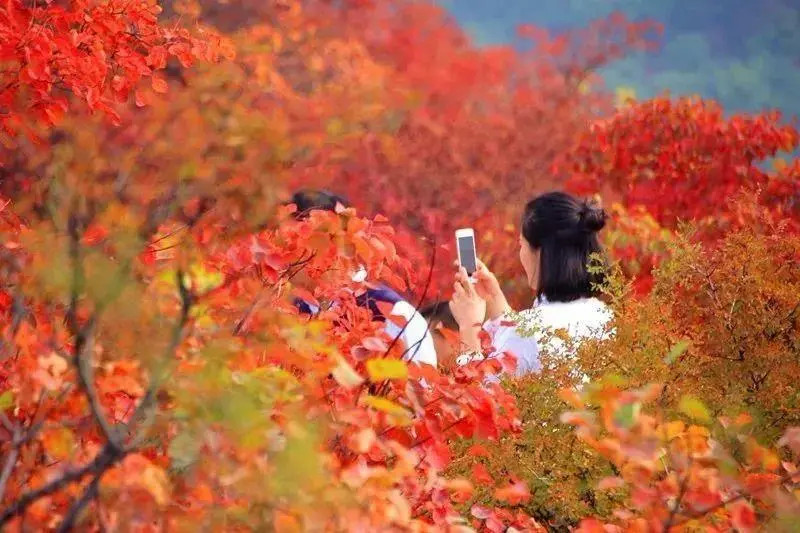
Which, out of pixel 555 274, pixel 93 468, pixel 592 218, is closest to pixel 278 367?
pixel 93 468

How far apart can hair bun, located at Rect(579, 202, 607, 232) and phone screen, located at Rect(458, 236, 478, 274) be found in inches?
14.3

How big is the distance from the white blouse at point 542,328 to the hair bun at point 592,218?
0.24 meters

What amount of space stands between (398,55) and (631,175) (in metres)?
7.07

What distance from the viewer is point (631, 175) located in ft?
33.3

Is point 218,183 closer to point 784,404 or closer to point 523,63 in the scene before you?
point 784,404

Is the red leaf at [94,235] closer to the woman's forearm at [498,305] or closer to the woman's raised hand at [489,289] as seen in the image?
the woman's raised hand at [489,289]

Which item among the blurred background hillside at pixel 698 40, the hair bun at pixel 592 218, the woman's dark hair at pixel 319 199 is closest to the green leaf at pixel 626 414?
the hair bun at pixel 592 218

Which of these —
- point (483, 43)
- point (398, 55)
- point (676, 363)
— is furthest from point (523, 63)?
point (676, 363)

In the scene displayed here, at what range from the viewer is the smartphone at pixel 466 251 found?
12.0 feet

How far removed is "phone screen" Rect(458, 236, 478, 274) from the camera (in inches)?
144

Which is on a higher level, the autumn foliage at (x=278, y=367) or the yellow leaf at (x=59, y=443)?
the autumn foliage at (x=278, y=367)

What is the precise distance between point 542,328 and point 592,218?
2.07 ft

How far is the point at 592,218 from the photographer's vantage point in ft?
11.9

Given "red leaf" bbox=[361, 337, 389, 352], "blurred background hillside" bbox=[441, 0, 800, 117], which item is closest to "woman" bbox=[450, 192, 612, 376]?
"red leaf" bbox=[361, 337, 389, 352]
